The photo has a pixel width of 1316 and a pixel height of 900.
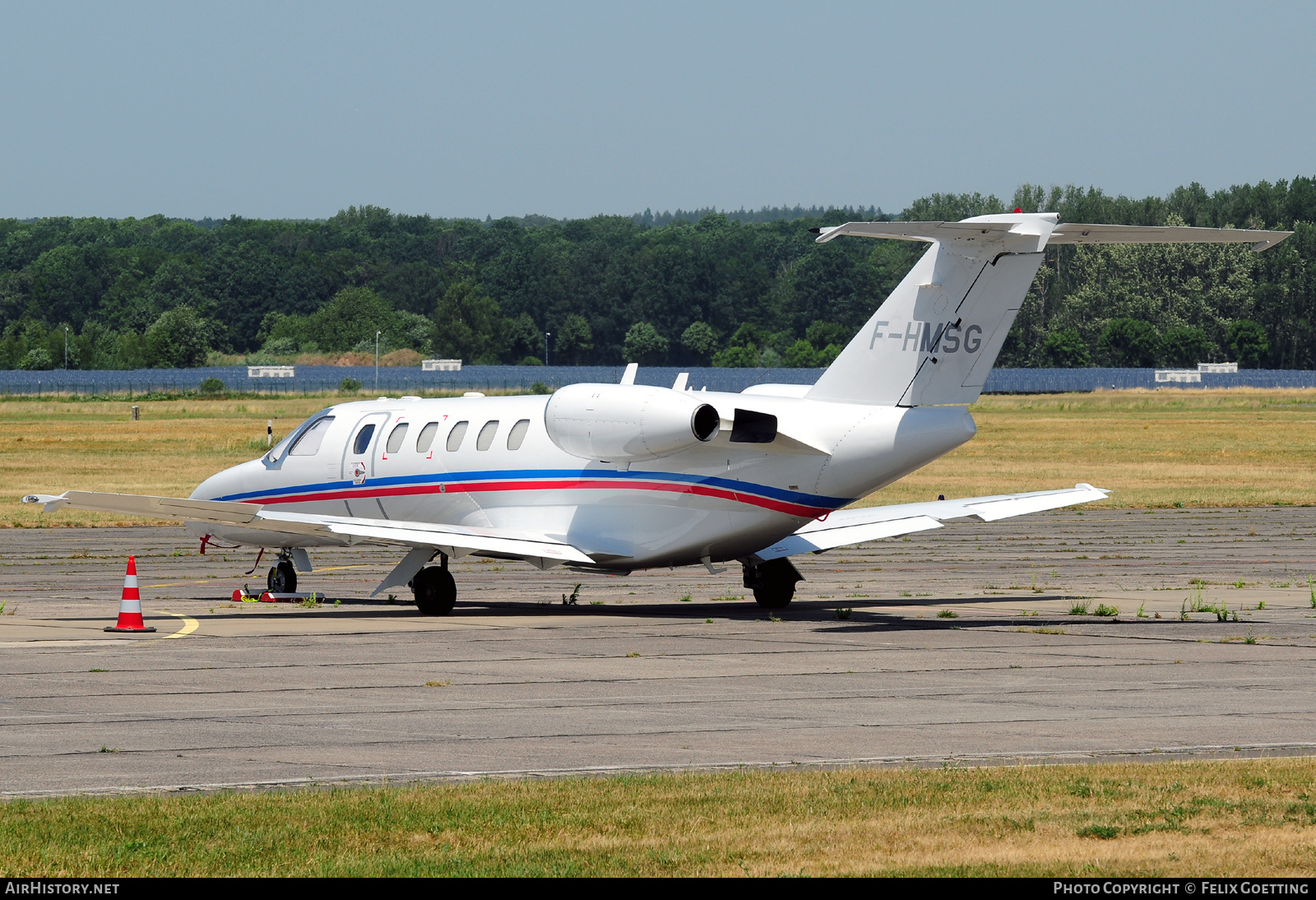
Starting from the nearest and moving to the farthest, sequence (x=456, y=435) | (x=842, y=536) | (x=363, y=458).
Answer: (x=842, y=536) → (x=456, y=435) → (x=363, y=458)

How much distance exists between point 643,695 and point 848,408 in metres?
7.51

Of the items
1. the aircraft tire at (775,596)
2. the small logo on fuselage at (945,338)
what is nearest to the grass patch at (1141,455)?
the aircraft tire at (775,596)

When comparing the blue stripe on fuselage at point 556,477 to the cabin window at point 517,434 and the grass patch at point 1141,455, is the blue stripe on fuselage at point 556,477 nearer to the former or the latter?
the cabin window at point 517,434

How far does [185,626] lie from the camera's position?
938 inches

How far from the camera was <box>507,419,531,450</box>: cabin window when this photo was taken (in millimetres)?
26094

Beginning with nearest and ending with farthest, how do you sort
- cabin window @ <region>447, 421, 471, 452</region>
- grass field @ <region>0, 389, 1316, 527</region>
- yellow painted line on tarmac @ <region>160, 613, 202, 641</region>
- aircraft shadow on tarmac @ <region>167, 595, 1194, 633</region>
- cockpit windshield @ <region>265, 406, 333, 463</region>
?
yellow painted line on tarmac @ <region>160, 613, 202, 641</region>
aircraft shadow on tarmac @ <region>167, 595, 1194, 633</region>
cabin window @ <region>447, 421, 471, 452</region>
cockpit windshield @ <region>265, 406, 333, 463</region>
grass field @ <region>0, 389, 1316, 527</region>

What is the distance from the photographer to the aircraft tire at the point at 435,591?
83.7ft

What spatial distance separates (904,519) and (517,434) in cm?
581

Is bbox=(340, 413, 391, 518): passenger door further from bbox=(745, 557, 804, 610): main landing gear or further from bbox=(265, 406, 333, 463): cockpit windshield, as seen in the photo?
bbox=(745, 557, 804, 610): main landing gear

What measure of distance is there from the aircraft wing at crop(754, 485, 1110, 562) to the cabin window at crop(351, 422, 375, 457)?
6.63m

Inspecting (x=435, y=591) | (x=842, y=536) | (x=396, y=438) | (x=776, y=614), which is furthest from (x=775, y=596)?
(x=396, y=438)

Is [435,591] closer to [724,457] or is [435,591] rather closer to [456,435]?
[456,435]

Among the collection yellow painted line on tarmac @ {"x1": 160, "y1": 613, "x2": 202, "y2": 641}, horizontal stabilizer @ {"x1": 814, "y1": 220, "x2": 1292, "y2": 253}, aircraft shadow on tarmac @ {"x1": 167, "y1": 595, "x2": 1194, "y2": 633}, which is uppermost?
horizontal stabilizer @ {"x1": 814, "y1": 220, "x2": 1292, "y2": 253}

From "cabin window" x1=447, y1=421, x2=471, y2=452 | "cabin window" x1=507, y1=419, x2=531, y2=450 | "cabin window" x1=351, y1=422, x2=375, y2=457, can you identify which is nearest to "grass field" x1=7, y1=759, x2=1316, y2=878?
"cabin window" x1=507, y1=419, x2=531, y2=450
